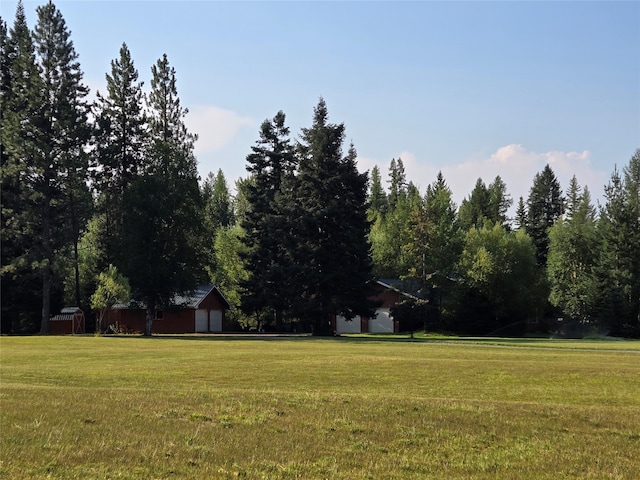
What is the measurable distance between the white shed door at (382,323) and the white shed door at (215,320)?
1743 cm

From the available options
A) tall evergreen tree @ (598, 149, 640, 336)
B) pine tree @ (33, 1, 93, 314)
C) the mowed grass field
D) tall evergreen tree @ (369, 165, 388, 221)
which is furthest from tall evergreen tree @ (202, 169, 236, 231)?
the mowed grass field

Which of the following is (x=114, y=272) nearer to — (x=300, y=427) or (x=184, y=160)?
(x=184, y=160)

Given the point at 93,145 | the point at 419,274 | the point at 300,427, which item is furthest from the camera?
the point at 419,274

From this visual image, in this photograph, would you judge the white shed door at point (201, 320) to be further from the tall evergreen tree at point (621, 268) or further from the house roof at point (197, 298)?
the tall evergreen tree at point (621, 268)

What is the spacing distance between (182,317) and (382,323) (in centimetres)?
2296

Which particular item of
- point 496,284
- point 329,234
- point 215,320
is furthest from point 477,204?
point 329,234

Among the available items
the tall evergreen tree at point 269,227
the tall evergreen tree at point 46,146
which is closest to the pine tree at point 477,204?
the tall evergreen tree at point 269,227

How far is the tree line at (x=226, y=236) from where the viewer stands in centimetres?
5719

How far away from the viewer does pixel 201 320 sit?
7500 cm

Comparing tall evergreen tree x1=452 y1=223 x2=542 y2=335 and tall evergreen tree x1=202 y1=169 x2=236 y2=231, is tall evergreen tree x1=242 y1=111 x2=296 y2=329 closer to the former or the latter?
tall evergreen tree x1=452 y1=223 x2=542 y2=335

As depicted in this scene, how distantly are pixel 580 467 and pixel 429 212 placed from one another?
67166 millimetres

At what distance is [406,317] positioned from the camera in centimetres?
6656

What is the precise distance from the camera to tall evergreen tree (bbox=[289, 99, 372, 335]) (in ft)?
196

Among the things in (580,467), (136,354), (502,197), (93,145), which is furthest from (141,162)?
(502,197)
